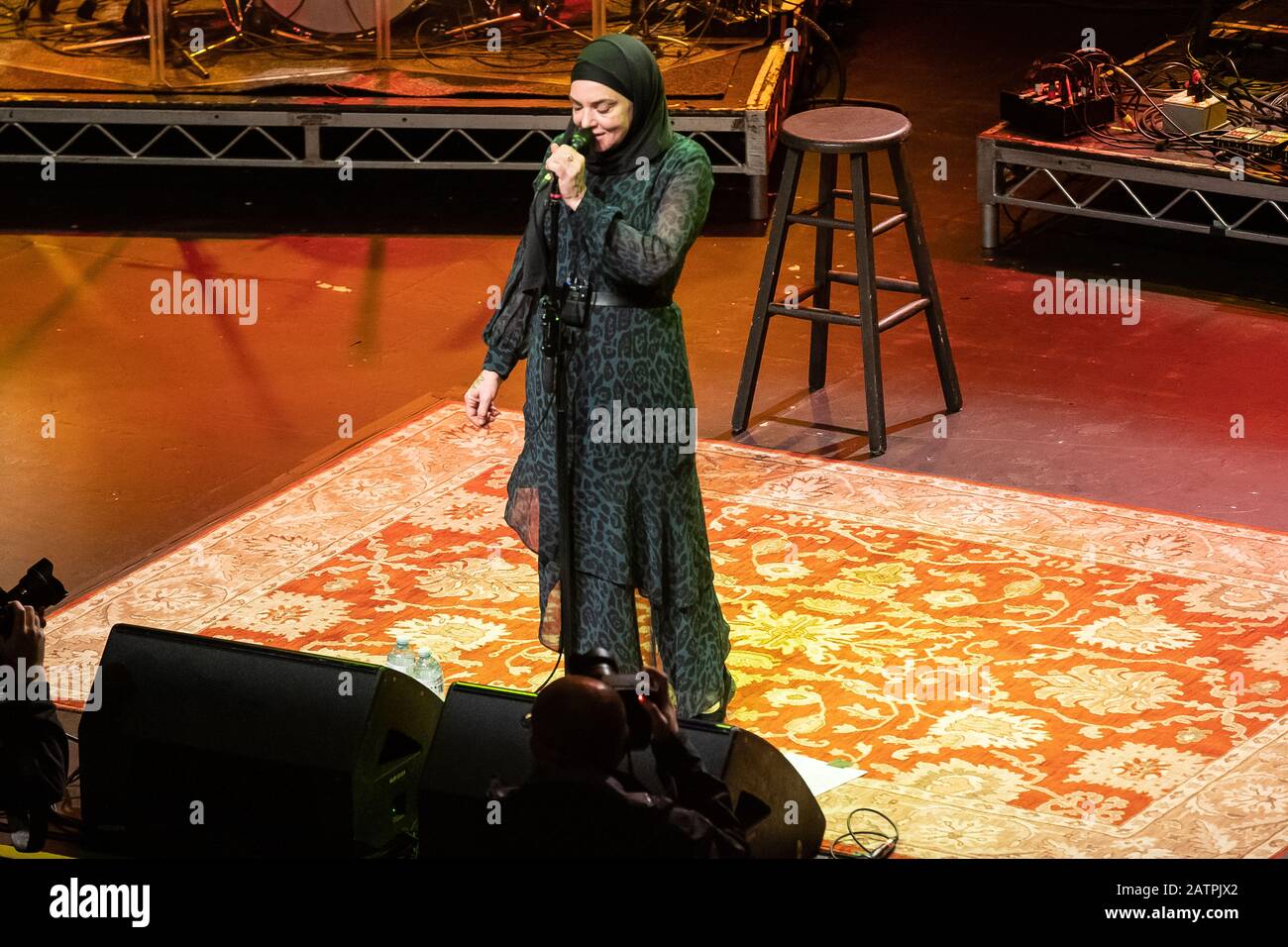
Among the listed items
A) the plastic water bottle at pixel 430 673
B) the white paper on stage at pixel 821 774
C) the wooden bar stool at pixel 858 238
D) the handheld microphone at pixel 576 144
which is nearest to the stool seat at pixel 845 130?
the wooden bar stool at pixel 858 238

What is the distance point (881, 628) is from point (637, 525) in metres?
0.97

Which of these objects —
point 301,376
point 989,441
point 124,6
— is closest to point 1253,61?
point 989,441

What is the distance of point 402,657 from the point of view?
16.3ft

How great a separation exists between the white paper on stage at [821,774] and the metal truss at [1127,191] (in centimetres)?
360

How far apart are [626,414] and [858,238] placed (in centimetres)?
214

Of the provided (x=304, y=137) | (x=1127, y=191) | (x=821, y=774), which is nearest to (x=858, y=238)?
(x=1127, y=191)

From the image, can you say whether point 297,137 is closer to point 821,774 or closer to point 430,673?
point 430,673

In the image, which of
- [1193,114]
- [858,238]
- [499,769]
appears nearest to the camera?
[499,769]

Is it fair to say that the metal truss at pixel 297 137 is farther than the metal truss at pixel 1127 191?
Yes

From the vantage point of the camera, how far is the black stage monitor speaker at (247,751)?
3947 mm

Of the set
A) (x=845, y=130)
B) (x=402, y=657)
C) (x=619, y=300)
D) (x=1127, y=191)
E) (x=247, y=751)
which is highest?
(x=845, y=130)

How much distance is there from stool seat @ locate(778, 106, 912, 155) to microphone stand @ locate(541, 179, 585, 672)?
6.29 feet

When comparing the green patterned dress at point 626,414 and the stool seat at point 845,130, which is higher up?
the stool seat at point 845,130

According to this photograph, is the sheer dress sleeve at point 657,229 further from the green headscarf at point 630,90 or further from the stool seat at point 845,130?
the stool seat at point 845,130
